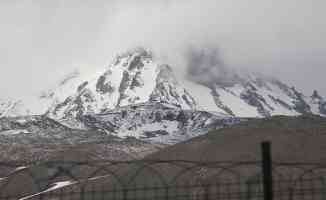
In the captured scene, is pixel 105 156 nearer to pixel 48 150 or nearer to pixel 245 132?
pixel 48 150

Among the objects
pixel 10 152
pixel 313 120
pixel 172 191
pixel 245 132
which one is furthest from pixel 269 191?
pixel 10 152

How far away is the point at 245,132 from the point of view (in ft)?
222

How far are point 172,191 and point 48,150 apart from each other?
66.7 meters

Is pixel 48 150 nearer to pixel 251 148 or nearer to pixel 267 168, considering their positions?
pixel 251 148

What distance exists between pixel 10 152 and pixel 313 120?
53184 mm

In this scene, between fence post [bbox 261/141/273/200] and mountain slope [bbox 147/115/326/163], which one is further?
mountain slope [bbox 147/115/326/163]

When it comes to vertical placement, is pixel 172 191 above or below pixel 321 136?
below

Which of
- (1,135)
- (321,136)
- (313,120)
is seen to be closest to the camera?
(321,136)

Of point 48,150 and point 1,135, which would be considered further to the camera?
point 1,135

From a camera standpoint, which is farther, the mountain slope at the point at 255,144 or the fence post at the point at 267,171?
the mountain slope at the point at 255,144

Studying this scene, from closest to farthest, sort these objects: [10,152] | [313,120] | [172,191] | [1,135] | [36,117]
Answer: [172,191] < [313,120] < [10,152] < [1,135] < [36,117]

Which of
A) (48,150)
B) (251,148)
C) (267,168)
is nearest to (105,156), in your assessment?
(48,150)

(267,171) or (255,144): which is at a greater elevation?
(267,171)

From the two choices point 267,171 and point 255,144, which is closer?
point 267,171
